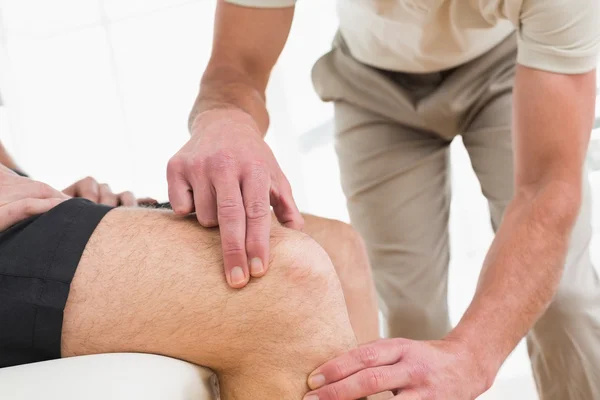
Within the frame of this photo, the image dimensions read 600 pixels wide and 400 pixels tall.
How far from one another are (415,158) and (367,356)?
943 mm

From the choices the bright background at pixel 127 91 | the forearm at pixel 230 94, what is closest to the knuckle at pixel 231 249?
the forearm at pixel 230 94

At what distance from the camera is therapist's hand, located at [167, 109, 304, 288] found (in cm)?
85

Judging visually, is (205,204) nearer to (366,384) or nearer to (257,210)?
(257,210)

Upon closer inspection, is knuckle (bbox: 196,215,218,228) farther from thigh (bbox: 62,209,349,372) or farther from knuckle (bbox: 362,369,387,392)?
knuckle (bbox: 362,369,387,392)

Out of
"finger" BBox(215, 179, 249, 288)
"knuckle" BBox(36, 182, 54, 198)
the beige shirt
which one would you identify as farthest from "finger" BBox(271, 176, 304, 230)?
the beige shirt

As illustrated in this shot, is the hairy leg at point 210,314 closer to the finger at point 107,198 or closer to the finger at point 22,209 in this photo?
the finger at point 22,209

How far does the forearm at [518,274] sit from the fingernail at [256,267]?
13.2 inches

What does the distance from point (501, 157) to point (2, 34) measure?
8.01ft

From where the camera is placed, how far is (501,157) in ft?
5.14

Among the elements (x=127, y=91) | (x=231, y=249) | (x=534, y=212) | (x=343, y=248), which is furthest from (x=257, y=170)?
(x=127, y=91)

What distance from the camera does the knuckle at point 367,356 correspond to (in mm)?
839

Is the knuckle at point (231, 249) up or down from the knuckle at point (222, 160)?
down

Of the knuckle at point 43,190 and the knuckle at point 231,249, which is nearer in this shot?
the knuckle at point 231,249

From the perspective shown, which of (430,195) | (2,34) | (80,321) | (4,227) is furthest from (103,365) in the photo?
(2,34)
